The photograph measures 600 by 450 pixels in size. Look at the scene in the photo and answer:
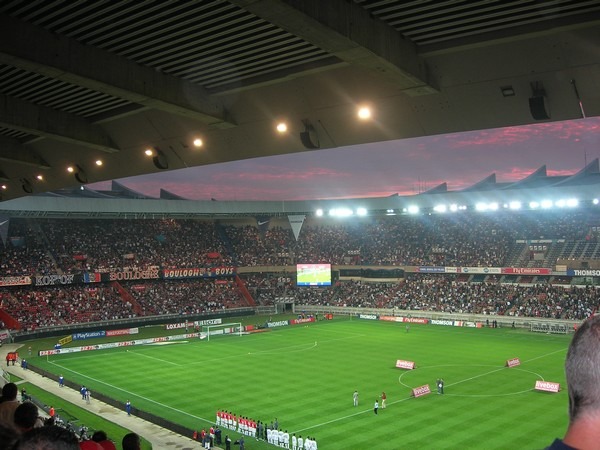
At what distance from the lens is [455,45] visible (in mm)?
8023

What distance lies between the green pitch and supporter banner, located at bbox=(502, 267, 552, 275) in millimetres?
11069

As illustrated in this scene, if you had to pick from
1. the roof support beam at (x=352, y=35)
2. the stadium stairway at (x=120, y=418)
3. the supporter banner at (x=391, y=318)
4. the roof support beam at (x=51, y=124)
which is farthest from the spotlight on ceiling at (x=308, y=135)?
the supporter banner at (x=391, y=318)

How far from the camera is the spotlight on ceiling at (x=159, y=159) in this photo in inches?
535

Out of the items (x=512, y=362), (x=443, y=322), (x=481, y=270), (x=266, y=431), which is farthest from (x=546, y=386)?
(x=481, y=270)

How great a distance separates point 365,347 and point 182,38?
1766 inches

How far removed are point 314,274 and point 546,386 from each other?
44.5m

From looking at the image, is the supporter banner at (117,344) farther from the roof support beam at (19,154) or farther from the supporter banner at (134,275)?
the roof support beam at (19,154)

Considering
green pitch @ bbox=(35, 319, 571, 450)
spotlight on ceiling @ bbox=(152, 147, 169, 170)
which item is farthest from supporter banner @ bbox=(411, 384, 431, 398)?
spotlight on ceiling @ bbox=(152, 147, 169, 170)

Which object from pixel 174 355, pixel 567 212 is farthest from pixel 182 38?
pixel 567 212

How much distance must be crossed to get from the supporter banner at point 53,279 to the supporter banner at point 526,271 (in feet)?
165

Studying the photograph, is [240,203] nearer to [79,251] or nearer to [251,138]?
[79,251]

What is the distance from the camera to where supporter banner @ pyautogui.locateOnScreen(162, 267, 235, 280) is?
243 ft

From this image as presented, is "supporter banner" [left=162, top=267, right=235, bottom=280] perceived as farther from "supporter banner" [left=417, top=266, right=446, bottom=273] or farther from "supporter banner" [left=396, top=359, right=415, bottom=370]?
"supporter banner" [left=396, top=359, right=415, bottom=370]

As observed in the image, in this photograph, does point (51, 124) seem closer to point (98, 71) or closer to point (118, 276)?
point (98, 71)
